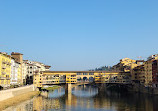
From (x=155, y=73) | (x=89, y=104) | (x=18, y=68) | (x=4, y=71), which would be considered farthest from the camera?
(x=18, y=68)

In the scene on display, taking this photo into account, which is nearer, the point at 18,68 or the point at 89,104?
the point at 89,104

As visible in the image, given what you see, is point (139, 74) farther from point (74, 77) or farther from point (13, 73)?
point (13, 73)

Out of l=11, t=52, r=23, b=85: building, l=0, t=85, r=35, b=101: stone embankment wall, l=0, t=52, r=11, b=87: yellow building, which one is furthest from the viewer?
l=11, t=52, r=23, b=85: building

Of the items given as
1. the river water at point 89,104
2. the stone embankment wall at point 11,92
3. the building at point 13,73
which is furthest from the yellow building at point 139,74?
the building at point 13,73

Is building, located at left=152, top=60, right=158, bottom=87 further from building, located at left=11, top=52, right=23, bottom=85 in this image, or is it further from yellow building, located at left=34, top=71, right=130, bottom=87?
building, located at left=11, top=52, right=23, bottom=85

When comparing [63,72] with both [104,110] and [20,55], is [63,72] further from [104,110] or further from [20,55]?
[104,110]

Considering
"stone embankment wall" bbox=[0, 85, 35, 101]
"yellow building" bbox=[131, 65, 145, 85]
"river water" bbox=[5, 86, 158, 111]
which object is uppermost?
"yellow building" bbox=[131, 65, 145, 85]

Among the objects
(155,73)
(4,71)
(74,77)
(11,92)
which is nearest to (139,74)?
(155,73)

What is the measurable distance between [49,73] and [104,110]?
62.8 m

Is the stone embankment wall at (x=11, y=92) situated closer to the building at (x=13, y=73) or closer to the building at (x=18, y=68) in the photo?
the building at (x=13, y=73)

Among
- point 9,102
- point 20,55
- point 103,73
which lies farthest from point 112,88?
point 9,102

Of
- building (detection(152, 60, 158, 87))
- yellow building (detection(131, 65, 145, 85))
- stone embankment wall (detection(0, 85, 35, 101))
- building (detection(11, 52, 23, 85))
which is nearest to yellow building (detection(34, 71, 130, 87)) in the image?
yellow building (detection(131, 65, 145, 85))

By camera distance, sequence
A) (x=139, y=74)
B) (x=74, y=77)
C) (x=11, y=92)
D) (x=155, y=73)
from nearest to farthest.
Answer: (x=11, y=92), (x=155, y=73), (x=139, y=74), (x=74, y=77)

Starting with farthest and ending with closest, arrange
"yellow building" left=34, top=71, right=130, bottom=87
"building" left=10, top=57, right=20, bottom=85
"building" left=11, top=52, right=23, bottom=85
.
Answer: "yellow building" left=34, top=71, right=130, bottom=87
"building" left=11, top=52, right=23, bottom=85
"building" left=10, top=57, right=20, bottom=85
